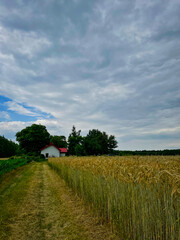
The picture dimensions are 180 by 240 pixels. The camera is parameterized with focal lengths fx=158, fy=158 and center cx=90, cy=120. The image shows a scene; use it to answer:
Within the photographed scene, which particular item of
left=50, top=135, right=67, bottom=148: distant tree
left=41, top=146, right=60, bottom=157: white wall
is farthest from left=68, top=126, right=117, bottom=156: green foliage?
left=50, top=135, right=67, bottom=148: distant tree

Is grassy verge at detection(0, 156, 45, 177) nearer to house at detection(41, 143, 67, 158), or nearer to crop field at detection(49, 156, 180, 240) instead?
house at detection(41, 143, 67, 158)

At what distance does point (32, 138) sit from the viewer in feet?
188

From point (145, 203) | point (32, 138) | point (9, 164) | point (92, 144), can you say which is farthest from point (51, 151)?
point (145, 203)

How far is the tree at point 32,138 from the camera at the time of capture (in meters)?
58.0

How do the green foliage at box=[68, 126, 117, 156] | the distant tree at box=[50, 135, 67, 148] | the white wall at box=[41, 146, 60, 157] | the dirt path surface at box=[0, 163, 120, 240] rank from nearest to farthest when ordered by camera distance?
the dirt path surface at box=[0, 163, 120, 240] < the green foliage at box=[68, 126, 117, 156] < the white wall at box=[41, 146, 60, 157] < the distant tree at box=[50, 135, 67, 148]

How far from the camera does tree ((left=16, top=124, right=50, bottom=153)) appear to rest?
58031mm

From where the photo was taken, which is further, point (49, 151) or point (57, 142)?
point (57, 142)

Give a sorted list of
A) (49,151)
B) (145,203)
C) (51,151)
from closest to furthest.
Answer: (145,203) → (49,151) → (51,151)

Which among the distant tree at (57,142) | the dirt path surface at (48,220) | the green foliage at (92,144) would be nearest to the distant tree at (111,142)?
the green foliage at (92,144)

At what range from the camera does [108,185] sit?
4.23 meters

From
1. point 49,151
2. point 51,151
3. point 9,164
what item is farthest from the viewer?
point 51,151

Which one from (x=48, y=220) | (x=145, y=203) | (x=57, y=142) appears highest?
(x=57, y=142)

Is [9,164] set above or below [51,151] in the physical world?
below

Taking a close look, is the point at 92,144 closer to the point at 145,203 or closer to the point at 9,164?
the point at 9,164
